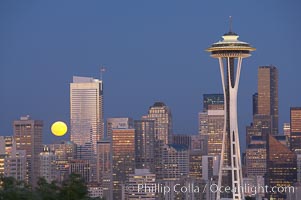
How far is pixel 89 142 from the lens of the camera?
114m

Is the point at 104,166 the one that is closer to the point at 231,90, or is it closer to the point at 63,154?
the point at 63,154

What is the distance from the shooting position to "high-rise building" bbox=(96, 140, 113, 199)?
9238 centimetres

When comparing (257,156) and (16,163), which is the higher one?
(257,156)

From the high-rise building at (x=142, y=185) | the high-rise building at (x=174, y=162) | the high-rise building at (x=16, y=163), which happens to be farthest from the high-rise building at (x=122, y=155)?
the high-rise building at (x=16, y=163)

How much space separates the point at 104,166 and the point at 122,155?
3374mm

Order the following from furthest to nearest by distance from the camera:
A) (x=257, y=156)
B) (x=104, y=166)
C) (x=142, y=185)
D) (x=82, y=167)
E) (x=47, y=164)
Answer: (x=257, y=156) < (x=104, y=166) < (x=82, y=167) < (x=47, y=164) < (x=142, y=185)

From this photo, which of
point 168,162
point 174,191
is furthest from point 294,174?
point 174,191

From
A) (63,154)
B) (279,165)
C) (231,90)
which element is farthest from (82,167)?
(231,90)

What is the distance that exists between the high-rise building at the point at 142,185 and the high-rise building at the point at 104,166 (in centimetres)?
159

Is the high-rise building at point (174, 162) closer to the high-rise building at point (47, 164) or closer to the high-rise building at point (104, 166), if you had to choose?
the high-rise building at point (104, 166)

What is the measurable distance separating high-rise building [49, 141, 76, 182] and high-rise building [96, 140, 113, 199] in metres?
2.26

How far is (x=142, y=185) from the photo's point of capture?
89750mm

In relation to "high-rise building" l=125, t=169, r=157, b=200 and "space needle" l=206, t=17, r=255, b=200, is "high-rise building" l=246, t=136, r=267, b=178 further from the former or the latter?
"space needle" l=206, t=17, r=255, b=200

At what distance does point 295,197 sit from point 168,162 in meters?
24.4
